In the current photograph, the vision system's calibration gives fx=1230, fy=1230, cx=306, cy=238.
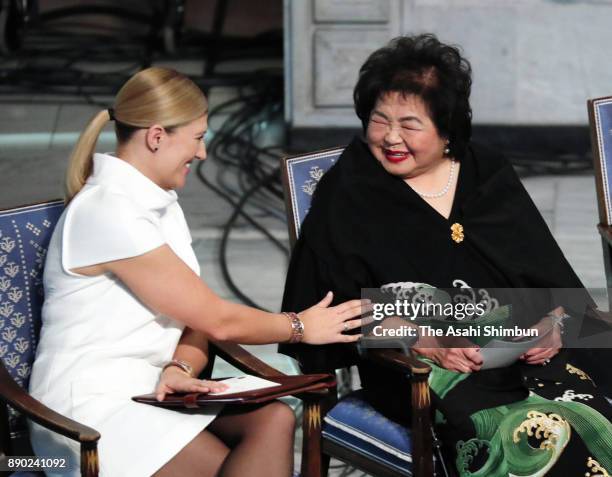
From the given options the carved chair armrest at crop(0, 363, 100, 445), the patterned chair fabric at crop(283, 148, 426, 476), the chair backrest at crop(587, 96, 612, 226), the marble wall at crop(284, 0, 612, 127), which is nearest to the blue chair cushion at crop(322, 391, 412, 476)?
the patterned chair fabric at crop(283, 148, 426, 476)

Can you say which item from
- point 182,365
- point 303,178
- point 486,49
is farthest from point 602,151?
point 486,49

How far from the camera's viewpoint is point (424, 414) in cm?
282

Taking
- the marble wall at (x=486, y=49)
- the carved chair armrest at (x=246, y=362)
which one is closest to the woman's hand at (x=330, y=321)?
the carved chair armrest at (x=246, y=362)

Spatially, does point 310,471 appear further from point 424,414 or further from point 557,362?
point 557,362

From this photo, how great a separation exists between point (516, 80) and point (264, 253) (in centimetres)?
171

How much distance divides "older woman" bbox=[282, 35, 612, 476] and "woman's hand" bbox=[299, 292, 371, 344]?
0.15ft

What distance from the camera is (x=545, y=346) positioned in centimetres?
309

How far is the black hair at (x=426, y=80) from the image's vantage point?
311cm

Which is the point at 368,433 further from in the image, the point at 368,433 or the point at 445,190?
the point at 445,190

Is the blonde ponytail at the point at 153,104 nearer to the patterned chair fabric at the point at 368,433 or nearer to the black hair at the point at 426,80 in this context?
the black hair at the point at 426,80

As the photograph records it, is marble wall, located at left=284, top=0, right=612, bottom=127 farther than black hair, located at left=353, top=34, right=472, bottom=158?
Yes

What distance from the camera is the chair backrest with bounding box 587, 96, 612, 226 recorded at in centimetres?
353

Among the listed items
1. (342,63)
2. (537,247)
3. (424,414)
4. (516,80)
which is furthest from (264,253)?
(424,414)

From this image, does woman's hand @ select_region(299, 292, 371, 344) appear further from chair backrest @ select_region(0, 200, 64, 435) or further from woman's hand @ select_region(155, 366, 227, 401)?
chair backrest @ select_region(0, 200, 64, 435)
